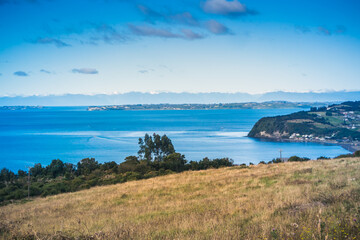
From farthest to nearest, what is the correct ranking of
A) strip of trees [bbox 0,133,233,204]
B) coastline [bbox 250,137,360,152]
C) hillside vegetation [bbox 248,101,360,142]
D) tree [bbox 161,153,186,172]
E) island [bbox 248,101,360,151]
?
1. hillside vegetation [bbox 248,101,360,142]
2. island [bbox 248,101,360,151]
3. coastline [bbox 250,137,360,152]
4. tree [bbox 161,153,186,172]
5. strip of trees [bbox 0,133,233,204]

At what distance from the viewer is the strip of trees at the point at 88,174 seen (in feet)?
102

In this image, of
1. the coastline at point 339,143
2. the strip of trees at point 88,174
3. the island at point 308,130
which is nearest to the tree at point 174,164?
the strip of trees at point 88,174

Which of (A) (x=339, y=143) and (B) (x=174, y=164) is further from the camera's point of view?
(A) (x=339, y=143)

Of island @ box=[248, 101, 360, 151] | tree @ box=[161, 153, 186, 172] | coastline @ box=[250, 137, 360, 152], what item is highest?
tree @ box=[161, 153, 186, 172]

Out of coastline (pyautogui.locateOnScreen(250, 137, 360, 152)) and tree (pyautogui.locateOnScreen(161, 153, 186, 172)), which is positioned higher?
tree (pyautogui.locateOnScreen(161, 153, 186, 172))

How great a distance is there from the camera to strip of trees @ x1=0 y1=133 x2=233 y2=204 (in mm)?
31156

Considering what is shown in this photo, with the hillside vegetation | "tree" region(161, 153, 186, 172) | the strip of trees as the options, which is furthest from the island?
the strip of trees

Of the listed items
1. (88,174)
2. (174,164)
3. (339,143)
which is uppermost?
(174,164)

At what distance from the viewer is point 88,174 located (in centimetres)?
4441

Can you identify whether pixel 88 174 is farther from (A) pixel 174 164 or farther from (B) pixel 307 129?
(B) pixel 307 129

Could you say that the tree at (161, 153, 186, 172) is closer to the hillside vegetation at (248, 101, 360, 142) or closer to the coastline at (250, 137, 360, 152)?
the coastline at (250, 137, 360, 152)

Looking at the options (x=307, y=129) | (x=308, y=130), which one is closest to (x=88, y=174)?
(x=308, y=130)

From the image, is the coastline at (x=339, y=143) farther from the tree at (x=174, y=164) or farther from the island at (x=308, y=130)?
the tree at (x=174, y=164)

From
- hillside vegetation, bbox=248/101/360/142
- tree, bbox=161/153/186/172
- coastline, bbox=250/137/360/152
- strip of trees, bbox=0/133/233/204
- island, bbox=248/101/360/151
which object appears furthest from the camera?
hillside vegetation, bbox=248/101/360/142
